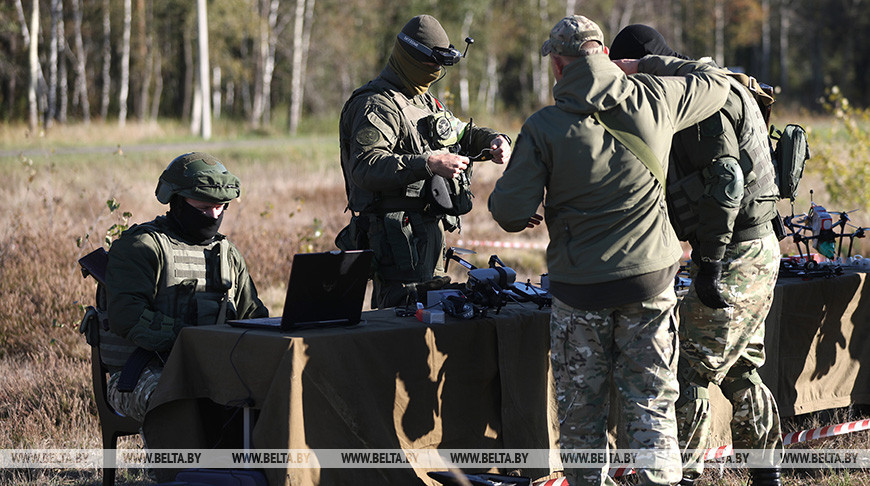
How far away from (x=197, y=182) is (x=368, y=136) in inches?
35.5

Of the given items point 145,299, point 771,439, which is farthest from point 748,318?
point 145,299

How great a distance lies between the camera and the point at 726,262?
395 centimetres

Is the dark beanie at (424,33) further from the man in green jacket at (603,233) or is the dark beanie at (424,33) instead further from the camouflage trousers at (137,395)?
the camouflage trousers at (137,395)

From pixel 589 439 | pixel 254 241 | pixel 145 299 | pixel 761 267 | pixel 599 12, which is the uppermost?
pixel 599 12

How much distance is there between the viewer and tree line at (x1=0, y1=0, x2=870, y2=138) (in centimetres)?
3378

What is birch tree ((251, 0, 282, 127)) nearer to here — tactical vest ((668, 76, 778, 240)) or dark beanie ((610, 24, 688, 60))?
dark beanie ((610, 24, 688, 60))

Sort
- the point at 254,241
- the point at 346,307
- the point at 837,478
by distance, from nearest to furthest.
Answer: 1. the point at 346,307
2. the point at 837,478
3. the point at 254,241

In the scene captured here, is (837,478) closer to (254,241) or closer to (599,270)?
(599,270)

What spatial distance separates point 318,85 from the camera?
40.5 m

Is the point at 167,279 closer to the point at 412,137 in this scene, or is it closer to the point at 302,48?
the point at 412,137

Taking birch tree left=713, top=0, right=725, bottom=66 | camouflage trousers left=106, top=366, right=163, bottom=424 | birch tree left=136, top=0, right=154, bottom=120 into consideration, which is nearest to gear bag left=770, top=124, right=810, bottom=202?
camouflage trousers left=106, top=366, right=163, bottom=424

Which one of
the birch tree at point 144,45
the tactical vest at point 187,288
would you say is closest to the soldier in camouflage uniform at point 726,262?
the tactical vest at point 187,288

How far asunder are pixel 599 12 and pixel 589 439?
1620 inches

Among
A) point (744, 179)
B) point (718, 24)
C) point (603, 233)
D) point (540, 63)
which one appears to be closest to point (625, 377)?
point (603, 233)
